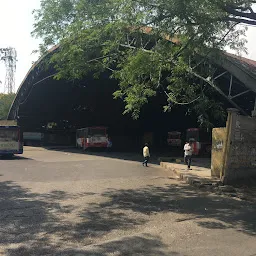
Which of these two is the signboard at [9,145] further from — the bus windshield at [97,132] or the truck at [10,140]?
the bus windshield at [97,132]

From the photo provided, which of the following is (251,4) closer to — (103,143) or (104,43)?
(104,43)

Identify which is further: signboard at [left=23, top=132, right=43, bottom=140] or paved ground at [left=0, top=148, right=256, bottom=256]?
signboard at [left=23, top=132, right=43, bottom=140]

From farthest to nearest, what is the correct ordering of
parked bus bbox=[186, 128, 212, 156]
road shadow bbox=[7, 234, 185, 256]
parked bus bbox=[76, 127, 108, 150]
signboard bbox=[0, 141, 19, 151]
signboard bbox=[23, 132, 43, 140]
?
signboard bbox=[23, 132, 43, 140], parked bus bbox=[76, 127, 108, 150], parked bus bbox=[186, 128, 212, 156], signboard bbox=[0, 141, 19, 151], road shadow bbox=[7, 234, 185, 256]

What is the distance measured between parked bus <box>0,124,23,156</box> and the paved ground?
1357 cm

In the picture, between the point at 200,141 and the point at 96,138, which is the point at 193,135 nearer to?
the point at 200,141

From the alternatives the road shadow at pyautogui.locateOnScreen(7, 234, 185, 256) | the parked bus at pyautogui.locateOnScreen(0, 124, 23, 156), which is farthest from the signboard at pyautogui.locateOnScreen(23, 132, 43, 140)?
the road shadow at pyautogui.locateOnScreen(7, 234, 185, 256)

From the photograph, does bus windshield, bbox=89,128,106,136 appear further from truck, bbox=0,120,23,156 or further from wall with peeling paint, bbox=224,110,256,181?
wall with peeling paint, bbox=224,110,256,181

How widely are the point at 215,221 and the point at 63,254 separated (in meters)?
4.04

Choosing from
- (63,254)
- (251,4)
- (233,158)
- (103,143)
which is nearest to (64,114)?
(103,143)

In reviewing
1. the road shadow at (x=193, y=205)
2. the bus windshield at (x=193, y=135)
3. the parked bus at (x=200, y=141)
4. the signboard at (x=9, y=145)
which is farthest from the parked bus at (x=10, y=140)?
the bus windshield at (x=193, y=135)

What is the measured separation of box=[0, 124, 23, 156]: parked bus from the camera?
26763mm

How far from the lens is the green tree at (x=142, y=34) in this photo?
9992 mm

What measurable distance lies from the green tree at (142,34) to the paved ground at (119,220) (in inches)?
142

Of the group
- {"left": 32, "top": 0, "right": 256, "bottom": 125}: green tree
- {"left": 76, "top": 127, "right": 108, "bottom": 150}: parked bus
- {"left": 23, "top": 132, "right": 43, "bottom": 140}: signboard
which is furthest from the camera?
{"left": 23, "top": 132, "right": 43, "bottom": 140}: signboard
